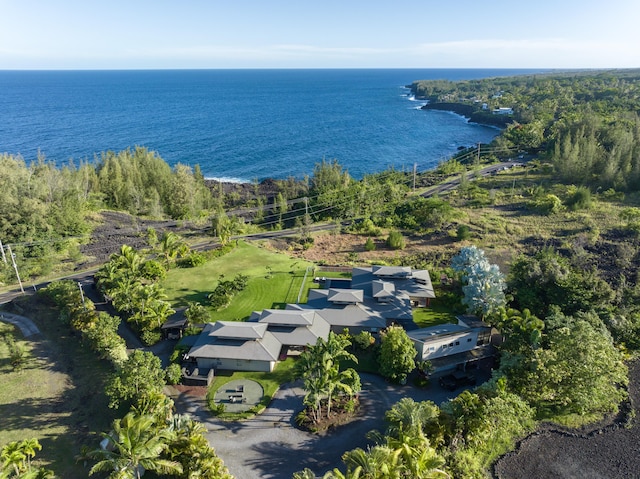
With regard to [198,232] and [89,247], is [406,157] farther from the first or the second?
[89,247]

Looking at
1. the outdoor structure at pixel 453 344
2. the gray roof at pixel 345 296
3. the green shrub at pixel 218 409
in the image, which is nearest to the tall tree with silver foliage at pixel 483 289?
the outdoor structure at pixel 453 344

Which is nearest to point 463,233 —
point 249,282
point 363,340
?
point 363,340

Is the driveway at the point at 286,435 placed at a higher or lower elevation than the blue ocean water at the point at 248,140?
lower

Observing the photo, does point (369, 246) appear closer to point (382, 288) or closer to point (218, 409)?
point (382, 288)

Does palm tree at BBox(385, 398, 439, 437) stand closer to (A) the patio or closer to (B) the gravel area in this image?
(B) the gravel area

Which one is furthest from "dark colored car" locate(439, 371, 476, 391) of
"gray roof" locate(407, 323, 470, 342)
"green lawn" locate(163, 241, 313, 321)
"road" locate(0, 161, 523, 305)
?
"road" locate(0, 161, 523, 305)

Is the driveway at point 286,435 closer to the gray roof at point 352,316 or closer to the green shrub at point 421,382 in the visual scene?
the green shrub at point 421,382

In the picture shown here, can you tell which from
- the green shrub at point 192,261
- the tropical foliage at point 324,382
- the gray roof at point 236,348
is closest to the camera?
the tropical foliage at point 324,382
